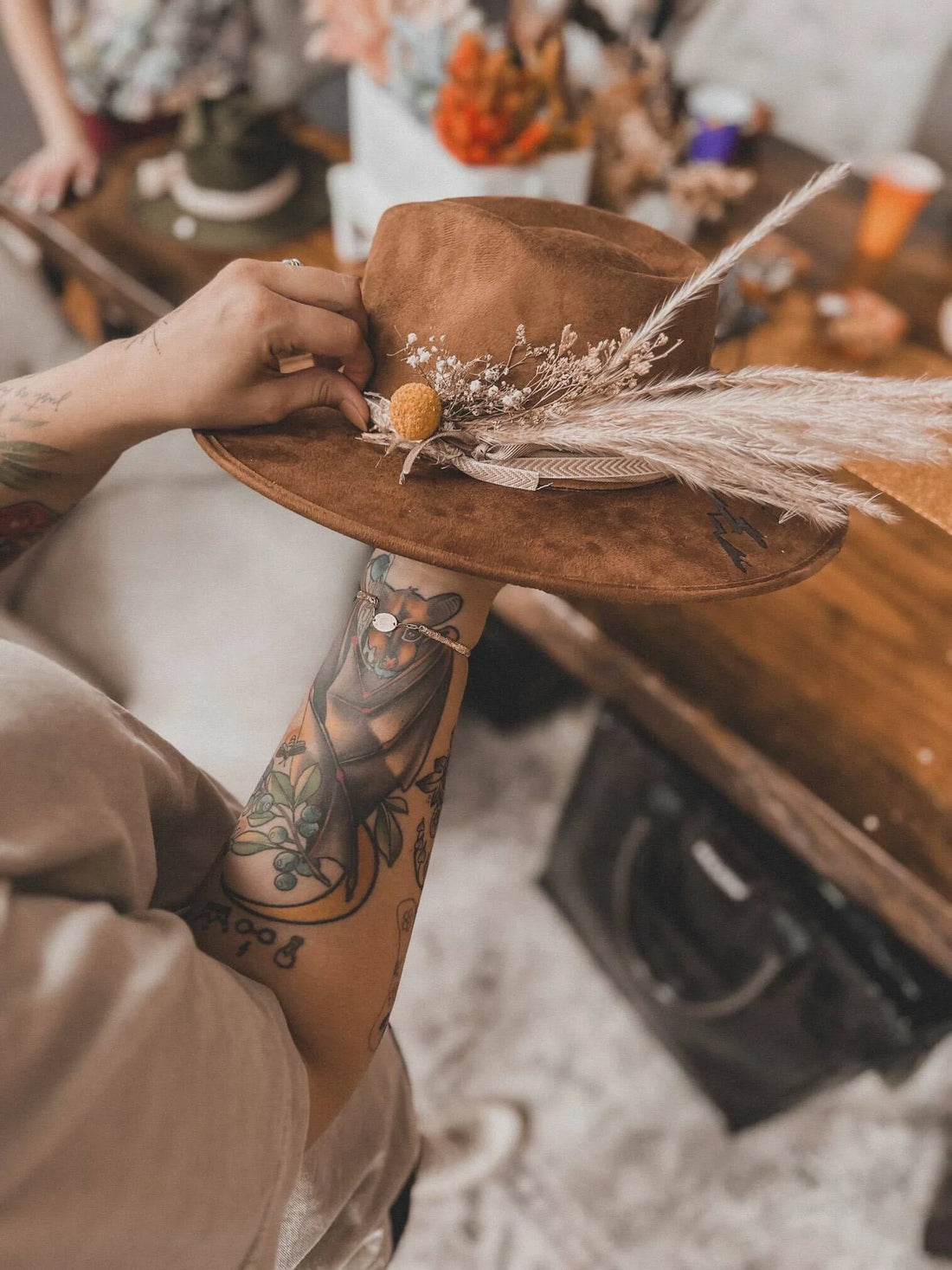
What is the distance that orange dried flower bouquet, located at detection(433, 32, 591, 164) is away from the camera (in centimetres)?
116

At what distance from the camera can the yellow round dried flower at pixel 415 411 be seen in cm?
55

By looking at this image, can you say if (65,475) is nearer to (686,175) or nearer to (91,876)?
(91,876)

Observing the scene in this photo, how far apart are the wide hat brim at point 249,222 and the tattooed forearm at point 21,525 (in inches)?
38.7

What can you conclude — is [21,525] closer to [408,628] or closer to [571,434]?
[408,628]

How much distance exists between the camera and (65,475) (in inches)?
26.3

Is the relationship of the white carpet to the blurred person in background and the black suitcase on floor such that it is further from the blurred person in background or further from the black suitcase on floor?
the blurred person in background

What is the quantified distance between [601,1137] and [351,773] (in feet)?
4.17

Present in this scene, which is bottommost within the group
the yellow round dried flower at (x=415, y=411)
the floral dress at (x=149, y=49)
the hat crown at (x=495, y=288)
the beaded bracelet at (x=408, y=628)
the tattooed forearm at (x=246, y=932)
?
the tattooed forearm at (x=246, y=932)

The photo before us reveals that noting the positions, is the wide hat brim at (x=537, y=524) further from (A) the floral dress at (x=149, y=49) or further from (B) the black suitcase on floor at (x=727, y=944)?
(A) the floral dress at (x=149, y=49)

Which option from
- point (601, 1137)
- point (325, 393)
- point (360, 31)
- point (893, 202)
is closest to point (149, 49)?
point (360, 31)

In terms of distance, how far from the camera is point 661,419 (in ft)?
1.80

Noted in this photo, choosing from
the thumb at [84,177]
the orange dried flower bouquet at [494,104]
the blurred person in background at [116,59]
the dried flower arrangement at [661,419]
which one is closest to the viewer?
the dried flower arrangement at [661,419]

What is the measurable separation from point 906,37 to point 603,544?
213cm

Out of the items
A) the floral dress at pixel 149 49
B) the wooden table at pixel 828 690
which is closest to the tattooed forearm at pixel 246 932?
the wooden table at pixel 828 690
